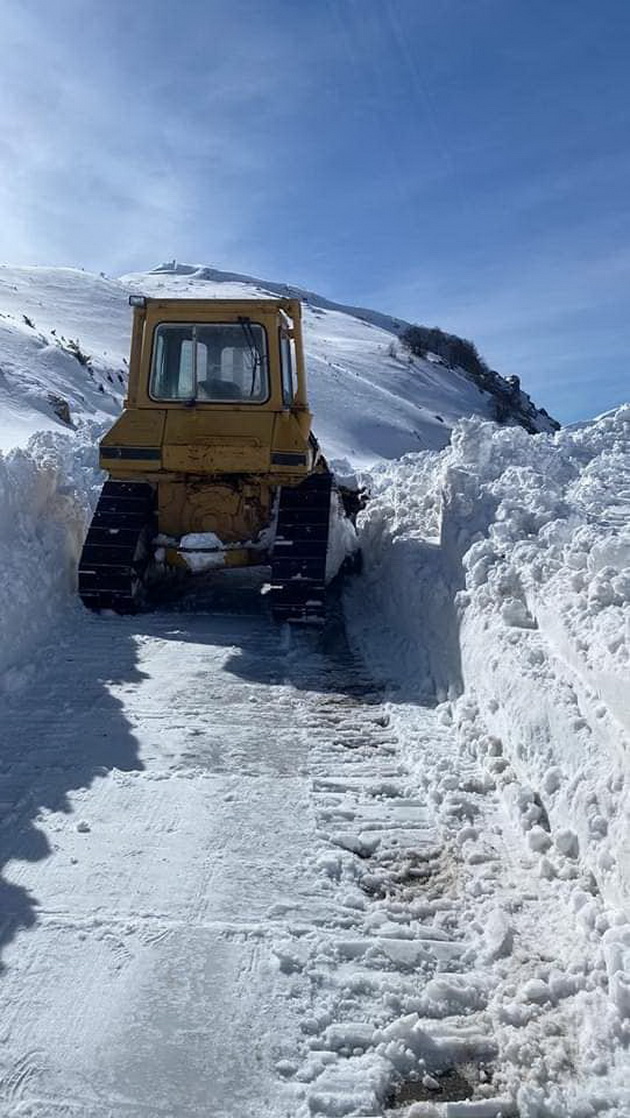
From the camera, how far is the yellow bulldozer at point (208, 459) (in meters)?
7.96

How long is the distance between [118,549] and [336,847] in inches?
179

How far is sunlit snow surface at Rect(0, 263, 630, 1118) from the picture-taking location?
265 cm

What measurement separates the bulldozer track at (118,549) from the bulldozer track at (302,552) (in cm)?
115

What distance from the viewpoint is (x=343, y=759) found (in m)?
4.78

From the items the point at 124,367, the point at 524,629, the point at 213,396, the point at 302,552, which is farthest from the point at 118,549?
the point at 124,367

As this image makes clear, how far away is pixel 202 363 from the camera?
8.89 metres

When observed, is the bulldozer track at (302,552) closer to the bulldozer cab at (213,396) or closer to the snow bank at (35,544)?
the bulldozer cab at (213,396)

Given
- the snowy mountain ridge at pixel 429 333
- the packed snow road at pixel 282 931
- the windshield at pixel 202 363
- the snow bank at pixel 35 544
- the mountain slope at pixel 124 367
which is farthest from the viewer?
the snowy mountain ridge at pixel 429 333

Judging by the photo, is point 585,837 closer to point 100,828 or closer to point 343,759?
point 343,759

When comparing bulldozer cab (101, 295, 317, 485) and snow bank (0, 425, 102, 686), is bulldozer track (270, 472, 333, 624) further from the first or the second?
snow bank (0, 425, 102, 686)

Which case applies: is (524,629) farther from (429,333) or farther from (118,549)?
(429,333)

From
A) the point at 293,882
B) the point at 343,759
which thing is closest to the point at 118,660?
the point at 343,759

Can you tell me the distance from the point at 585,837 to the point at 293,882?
1059mm

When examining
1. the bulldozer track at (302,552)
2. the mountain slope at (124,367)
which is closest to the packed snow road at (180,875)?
the bulldozer track at (302,552)
